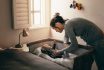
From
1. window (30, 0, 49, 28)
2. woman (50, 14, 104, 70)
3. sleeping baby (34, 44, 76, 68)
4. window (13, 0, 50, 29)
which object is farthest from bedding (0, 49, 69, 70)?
window (30, 0, 49, 28)

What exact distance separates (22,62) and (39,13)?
160 centimetres

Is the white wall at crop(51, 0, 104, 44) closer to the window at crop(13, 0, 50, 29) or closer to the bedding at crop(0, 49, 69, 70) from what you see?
the window at crop(13, 0, 50, 29)

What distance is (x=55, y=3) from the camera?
356 cm

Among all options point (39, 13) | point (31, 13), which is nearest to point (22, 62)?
point (31, 13)

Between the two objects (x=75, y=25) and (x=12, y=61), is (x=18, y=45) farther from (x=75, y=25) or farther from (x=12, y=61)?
(x=75, y=25)

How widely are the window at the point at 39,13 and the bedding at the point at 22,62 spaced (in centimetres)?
112

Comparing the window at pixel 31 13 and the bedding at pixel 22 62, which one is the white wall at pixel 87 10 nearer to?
the window at pixel 31 13

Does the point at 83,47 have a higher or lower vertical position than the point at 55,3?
lower

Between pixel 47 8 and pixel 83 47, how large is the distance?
53.6 inches

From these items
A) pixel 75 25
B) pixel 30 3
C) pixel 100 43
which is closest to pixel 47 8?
pixel 30 3

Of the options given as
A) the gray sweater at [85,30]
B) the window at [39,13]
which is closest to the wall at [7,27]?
the window at [39,13]

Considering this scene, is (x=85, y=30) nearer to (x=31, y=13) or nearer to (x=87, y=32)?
(x=87, y=32)

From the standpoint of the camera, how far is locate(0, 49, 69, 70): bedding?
209 centimetres

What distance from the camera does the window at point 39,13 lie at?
11.6ft
